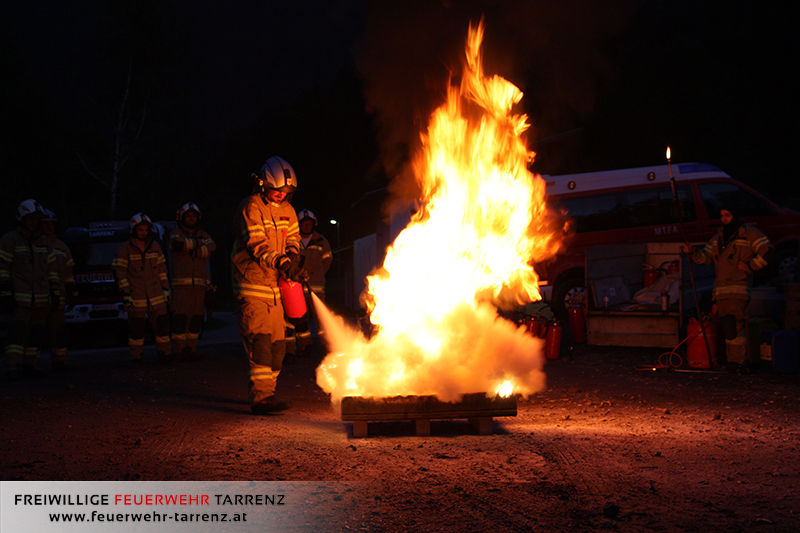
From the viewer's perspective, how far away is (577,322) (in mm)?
11211

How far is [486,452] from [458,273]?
1.89 meters

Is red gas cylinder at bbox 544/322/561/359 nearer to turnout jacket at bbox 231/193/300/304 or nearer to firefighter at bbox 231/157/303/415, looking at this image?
firefighter at bbox 231/157/303/415

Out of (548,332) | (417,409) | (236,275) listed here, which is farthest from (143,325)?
(548,332)

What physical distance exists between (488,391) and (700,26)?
36.4 meters

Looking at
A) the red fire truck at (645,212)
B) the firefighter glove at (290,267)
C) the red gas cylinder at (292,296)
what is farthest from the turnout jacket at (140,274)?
the red fire truck at (645,212)

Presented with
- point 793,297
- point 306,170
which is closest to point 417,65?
point 793,297

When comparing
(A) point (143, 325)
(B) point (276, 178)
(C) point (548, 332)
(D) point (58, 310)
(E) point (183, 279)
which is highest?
(B) point (276, 178)

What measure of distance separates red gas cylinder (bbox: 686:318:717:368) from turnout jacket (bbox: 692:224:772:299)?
0.49 m

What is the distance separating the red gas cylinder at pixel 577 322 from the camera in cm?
1120

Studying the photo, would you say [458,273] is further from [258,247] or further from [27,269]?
[27,269]

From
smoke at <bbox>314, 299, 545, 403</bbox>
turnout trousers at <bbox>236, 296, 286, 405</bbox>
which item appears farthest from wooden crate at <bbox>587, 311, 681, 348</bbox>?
turnout trousers at <bbox>236, 296, 286, 405</bbox>

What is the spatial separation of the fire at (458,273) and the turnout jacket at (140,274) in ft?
14.1

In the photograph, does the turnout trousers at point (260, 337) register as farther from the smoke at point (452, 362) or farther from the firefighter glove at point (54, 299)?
the firefighter glove at point (54, 299)

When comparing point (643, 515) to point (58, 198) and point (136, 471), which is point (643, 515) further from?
point (58, 198)
